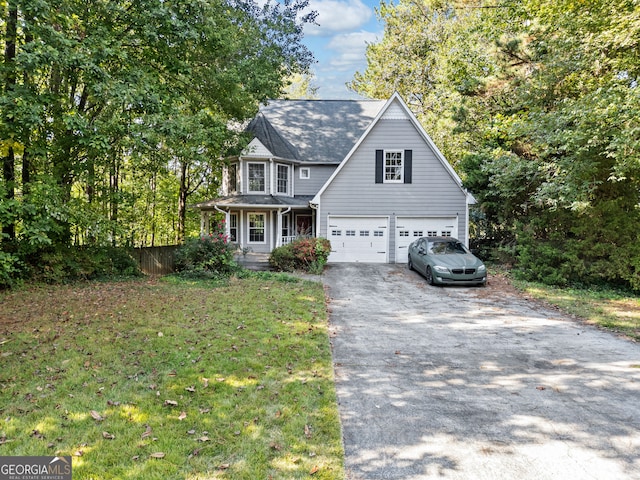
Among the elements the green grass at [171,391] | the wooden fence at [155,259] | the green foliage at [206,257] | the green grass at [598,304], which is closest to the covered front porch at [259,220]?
the wooden fence at [155,259]

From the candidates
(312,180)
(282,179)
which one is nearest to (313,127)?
(312,180)

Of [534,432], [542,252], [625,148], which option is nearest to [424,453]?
[534,432]

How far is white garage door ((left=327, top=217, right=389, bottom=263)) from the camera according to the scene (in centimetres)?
1630

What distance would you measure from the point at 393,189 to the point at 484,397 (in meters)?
12.5

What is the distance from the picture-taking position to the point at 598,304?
9633mm

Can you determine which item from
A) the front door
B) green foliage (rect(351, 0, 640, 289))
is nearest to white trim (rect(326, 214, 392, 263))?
the front door

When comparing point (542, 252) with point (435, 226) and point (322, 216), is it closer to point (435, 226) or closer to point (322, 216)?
point (435, 226)

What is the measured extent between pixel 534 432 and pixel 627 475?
74cm

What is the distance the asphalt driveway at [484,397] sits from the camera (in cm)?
317

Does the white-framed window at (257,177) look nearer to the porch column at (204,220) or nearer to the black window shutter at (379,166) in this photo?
the porch column at (204,220)

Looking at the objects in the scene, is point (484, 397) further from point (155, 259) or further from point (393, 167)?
point (155, 259)

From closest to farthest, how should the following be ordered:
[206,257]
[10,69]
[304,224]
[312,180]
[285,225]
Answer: [10,69]
[206,257]
[285,225]
[312,180]
[304,224]

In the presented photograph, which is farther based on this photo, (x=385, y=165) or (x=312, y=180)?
(x=312, y=180)

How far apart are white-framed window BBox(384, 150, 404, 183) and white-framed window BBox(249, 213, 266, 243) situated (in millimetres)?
6168
